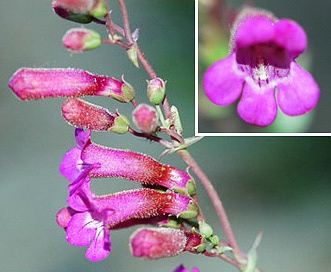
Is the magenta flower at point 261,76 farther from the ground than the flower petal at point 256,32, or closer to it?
closer to it

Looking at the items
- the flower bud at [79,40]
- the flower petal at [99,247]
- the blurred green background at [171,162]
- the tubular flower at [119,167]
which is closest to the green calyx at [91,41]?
the flower bud at [79,40]

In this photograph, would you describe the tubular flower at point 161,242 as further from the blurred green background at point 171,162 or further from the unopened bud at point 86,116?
the blurred green background at point 171,162

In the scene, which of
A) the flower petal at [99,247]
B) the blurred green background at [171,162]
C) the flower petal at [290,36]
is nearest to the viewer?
the flower petal at [290,36]

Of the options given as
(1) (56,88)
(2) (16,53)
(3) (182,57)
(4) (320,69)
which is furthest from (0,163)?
(1) (56,88)

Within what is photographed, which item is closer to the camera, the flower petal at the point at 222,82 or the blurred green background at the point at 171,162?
the flower petal at the point at 222,82

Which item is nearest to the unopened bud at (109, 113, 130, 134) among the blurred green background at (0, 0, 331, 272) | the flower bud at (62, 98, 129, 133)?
the flower bud at (62, 98, 129, 133)

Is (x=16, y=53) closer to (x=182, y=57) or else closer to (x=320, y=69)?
(x=182, y=57)

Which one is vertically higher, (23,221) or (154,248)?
(154,248)
